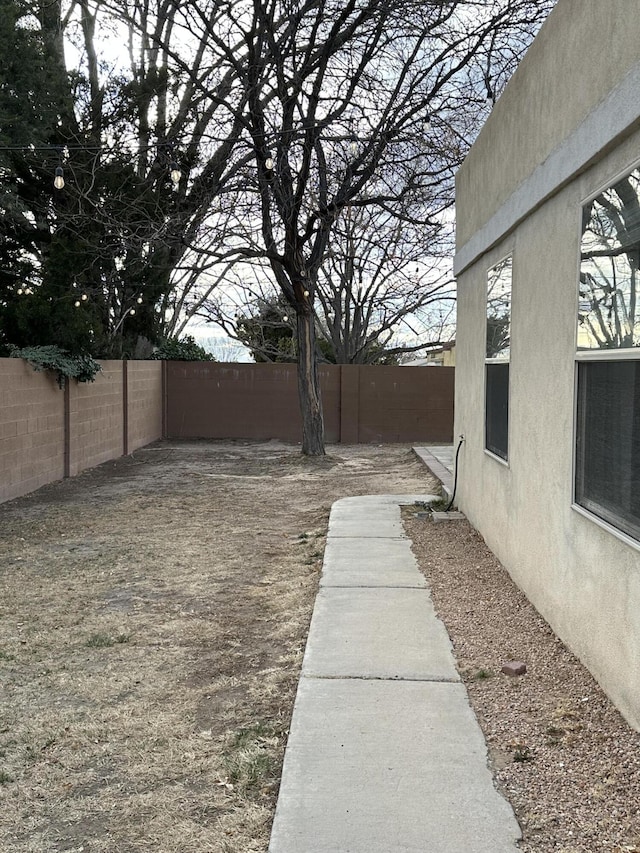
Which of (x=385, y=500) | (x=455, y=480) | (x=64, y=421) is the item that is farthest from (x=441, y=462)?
(x=64, y=421)

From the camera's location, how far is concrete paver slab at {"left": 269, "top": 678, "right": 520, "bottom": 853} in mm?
2668

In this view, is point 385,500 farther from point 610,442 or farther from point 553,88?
point 610,442

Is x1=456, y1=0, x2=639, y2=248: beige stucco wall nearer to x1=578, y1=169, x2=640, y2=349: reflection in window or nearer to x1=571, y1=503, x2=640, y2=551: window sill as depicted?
x1=578, y1=169, x2=640, y2=349: reflection in window

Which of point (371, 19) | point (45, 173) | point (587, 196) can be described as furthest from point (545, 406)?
point (45, 173)

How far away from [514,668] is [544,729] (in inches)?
25.6

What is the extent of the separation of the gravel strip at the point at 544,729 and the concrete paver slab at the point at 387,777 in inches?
4.2

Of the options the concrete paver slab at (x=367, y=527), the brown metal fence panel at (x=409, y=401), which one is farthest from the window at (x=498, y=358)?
the brown metal fence panel at (x=409, y=401)

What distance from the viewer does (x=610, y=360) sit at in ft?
12.9

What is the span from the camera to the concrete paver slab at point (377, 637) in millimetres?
4234

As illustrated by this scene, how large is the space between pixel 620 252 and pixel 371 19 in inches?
430

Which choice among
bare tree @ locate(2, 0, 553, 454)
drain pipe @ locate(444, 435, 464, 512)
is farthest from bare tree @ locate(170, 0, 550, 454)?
drain pipe @ locate(444, 435, 464, 512)

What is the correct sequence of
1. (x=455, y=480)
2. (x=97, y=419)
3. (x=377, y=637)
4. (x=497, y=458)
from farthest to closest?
(x=97, y=419) < (x=455, y=480) < (x=497, y=458) < (x=377, y=637)

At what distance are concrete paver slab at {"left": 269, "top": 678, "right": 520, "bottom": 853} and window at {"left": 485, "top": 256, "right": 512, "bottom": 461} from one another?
10.2 feet

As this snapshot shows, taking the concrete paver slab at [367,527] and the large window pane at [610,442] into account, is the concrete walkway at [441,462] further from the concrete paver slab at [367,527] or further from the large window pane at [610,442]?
the large window pane at [610,442]
